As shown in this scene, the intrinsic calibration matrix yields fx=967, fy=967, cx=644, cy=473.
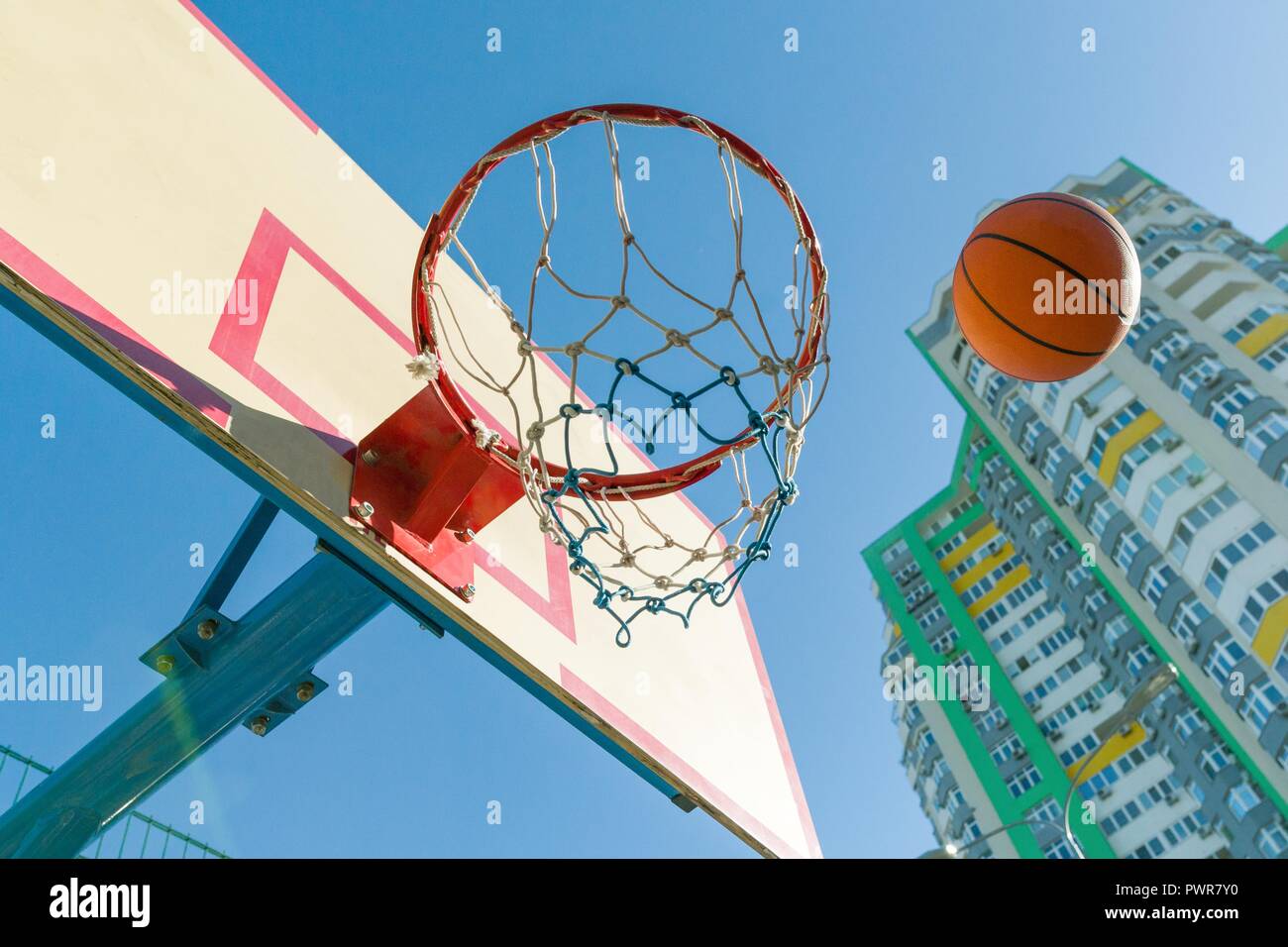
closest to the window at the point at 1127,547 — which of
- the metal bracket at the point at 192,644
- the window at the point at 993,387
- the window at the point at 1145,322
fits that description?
the window at the point at 1145,322

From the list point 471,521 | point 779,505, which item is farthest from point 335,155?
point 779,505

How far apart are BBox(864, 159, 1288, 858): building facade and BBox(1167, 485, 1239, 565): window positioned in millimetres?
35

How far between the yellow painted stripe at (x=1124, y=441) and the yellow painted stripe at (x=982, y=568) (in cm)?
668

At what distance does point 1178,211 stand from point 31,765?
24656 mm

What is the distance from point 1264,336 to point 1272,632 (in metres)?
5.72

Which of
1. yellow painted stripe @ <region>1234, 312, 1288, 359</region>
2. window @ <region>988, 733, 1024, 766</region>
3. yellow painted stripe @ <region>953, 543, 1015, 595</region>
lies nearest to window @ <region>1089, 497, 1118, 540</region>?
yellow painted stripe @ <region>1234, 312, 1288, 359</region>

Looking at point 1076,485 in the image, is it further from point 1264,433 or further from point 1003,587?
point 1003,587

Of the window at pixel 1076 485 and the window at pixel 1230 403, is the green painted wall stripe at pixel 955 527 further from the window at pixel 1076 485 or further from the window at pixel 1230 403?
the window at pixel 1230 403

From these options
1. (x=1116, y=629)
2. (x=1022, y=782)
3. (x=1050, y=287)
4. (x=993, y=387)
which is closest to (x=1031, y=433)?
(x=993, y=387)

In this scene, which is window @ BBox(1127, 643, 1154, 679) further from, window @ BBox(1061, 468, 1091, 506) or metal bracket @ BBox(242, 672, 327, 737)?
metal bracket @ BBox(242, 672, 327, 737)

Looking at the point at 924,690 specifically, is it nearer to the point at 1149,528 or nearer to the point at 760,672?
the point at 1149,528

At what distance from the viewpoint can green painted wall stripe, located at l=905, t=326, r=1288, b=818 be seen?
15.8 m

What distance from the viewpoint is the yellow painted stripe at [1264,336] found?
57.2ft
